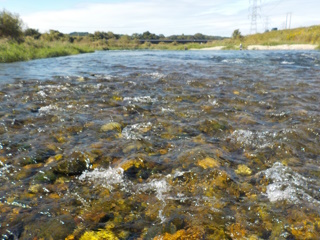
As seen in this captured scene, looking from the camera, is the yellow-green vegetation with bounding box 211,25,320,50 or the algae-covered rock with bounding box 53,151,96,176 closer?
the algae-covered rock with bounding box 53,151,96,176

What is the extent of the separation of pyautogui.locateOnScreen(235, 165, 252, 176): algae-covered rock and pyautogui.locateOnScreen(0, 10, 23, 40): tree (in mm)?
32766

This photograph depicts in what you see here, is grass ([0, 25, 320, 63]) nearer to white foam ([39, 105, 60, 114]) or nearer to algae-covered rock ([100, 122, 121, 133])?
white foam ([39, 105, 60, 114])

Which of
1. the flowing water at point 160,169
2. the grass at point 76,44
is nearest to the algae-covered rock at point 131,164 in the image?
the flowing water at point 160,169

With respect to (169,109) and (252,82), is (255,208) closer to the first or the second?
(169,109)

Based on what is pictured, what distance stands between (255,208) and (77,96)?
6.00 m

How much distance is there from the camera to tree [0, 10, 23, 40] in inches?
1082

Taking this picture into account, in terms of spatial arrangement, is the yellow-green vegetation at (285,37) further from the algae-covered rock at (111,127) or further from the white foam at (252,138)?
the algae-covered rock at (111,127)

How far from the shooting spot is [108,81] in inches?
372

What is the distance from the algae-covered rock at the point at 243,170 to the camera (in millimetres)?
3127

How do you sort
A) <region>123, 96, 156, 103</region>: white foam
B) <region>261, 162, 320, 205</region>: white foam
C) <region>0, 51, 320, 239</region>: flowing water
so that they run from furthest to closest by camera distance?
<region>123, 96, 156, 103</region>: white foam, <region>261, 162, 320, 205</region>: white foam, <region>0, 51, 320, 239</region>: flowing water

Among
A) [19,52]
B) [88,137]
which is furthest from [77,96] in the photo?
[19,52]

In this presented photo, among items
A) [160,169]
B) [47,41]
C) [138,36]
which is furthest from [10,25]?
[138,36]

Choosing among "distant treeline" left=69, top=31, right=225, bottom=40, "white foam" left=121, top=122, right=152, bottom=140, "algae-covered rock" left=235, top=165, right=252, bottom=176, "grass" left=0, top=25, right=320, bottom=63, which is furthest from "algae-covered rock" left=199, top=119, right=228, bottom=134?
"distant treeline" left=69, top=31, right=225, bottom=40

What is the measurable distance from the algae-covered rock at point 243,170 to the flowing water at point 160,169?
14 mm
